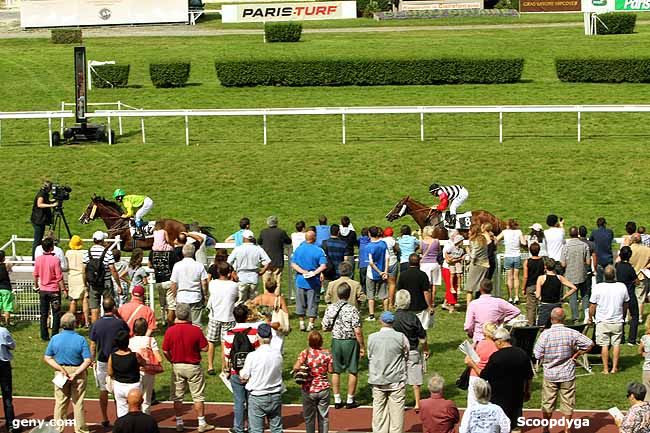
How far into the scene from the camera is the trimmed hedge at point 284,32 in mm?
40938

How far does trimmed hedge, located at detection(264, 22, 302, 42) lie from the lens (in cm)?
4094

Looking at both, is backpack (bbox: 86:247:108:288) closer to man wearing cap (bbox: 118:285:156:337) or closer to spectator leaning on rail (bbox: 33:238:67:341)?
spectator leaning on rail (bbox: 33:238:67:341)

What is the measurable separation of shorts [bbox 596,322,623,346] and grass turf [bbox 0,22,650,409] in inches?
14.1

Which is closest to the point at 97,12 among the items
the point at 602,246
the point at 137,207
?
the point at 137,207

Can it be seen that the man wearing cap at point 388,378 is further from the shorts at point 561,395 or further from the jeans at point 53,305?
the jeans at point 53,305

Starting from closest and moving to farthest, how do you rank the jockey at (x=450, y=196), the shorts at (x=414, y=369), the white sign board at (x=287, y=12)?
the shorts at (x=414, y=369) < the jockey at (x=450, y=196) < the white sign board at (x=287, y=12)

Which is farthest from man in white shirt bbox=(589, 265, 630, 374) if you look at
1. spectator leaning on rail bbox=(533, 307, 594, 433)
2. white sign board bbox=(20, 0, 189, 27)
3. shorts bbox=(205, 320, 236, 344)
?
white sign board bbox=(20, 0, 189, 27)

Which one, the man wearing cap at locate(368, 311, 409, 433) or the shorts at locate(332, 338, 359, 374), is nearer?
the man wearing cap at locate(368, 311, 409, 433)

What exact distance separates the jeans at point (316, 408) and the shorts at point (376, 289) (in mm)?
4610

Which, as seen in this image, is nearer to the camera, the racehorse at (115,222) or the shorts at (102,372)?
the shorts at (102,372)

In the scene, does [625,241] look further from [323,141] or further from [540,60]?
[540,60]

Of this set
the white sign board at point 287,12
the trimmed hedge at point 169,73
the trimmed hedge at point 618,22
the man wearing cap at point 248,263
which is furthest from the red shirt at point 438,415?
the white sign board at point 287,12

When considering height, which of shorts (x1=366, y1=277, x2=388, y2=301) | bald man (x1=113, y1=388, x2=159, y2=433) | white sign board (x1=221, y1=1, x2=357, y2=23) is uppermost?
white sign board (x1=221, y1=1, x2=357, y2=23)

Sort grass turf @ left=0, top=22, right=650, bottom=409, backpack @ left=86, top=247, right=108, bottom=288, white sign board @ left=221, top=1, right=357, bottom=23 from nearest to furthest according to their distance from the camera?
backpack @ left=86, top=247, right=108, bottom=288
grass turf @ left=0, top=22, right=650, bottom=409
white sign board @ left=221, top=1, right=357, bottom=23
